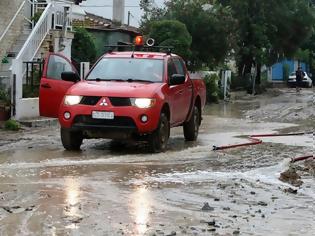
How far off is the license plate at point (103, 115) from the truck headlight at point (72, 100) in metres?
0.36

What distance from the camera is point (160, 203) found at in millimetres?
7215

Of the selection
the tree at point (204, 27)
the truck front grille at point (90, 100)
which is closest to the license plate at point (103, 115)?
the truck front grille at point (90, 100)

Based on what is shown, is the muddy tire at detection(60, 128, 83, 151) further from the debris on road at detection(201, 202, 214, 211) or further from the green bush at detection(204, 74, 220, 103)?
the green bush at detection(204, 74, 220, 103)

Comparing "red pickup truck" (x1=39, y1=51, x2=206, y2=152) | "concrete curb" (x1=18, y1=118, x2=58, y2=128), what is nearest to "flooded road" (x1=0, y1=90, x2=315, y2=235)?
"red pickup truck" (x1=39, y1=51, x2=206, y2=152)

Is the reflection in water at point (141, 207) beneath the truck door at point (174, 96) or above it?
beneath

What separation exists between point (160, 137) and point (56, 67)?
354 cm

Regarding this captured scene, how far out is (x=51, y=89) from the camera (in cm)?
1335

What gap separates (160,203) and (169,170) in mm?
2250

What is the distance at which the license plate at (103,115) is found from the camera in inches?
424

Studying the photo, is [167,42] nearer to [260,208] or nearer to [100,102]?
[100,102]

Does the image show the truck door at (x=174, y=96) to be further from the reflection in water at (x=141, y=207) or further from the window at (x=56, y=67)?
the reflection in water at (x=141, y=207)

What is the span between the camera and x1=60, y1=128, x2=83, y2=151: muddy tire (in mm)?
11203

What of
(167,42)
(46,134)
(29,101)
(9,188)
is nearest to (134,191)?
(9,188)

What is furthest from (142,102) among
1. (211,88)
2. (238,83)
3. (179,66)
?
(238,83)
